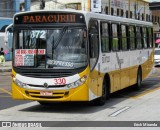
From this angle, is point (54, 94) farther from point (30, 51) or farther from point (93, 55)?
point (93, 55)

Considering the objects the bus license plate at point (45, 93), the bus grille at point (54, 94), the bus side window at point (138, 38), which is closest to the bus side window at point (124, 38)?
the bus side window at point (138, 38)

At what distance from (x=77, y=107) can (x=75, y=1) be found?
58789 millimetres

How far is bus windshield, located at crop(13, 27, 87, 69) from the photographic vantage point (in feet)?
40.8

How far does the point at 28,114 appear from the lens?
12.3 meters

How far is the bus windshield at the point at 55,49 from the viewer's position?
12.4 m

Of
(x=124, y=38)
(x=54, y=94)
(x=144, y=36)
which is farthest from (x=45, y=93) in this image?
(x=144, y=36)

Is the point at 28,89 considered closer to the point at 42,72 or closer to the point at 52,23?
the point at 42,72

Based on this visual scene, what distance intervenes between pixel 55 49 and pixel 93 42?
1.19 meters

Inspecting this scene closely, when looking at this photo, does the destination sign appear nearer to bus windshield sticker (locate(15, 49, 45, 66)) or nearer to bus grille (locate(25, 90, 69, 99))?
bus windshield sticker (locate(15, 49, 45, 66))

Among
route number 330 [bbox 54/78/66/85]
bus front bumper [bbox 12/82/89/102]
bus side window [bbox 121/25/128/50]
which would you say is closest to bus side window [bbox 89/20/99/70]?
bus front bumper [bbox 12/82/89/102]

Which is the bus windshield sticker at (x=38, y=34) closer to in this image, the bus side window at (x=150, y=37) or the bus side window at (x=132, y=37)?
the bus side window at (x=132, y=37)

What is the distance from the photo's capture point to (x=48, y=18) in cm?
1273

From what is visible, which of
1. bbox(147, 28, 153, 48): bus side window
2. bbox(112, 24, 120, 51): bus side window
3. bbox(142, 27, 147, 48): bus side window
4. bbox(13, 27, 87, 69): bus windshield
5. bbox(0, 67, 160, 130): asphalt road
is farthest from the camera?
bbox(147, 28, 153, 48): bus side window

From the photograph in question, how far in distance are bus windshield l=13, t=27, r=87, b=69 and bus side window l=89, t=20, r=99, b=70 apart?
1.13 feet
